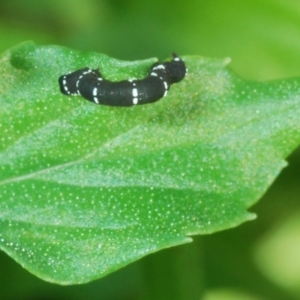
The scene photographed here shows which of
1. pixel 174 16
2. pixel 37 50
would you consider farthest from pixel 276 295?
pixel 37 50

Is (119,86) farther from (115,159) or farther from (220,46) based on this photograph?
(220,46)

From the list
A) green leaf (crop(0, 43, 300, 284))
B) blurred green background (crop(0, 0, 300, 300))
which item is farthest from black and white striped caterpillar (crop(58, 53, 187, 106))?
blurred green background (crop(0, 0, 300, 300))

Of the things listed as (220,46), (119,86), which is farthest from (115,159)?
(220,46)

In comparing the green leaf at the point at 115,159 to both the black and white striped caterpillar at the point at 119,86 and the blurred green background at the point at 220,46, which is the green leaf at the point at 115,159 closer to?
the black and white striped caterpillar at the point at 119,86

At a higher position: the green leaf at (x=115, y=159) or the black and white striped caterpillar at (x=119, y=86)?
the black and white striped caterpillar at (x=119, y=86)

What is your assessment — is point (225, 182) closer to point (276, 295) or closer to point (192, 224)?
point (192, 224)

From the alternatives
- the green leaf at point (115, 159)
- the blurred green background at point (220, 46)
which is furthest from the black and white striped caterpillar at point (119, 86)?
the blurred green background at point (220, 46)
